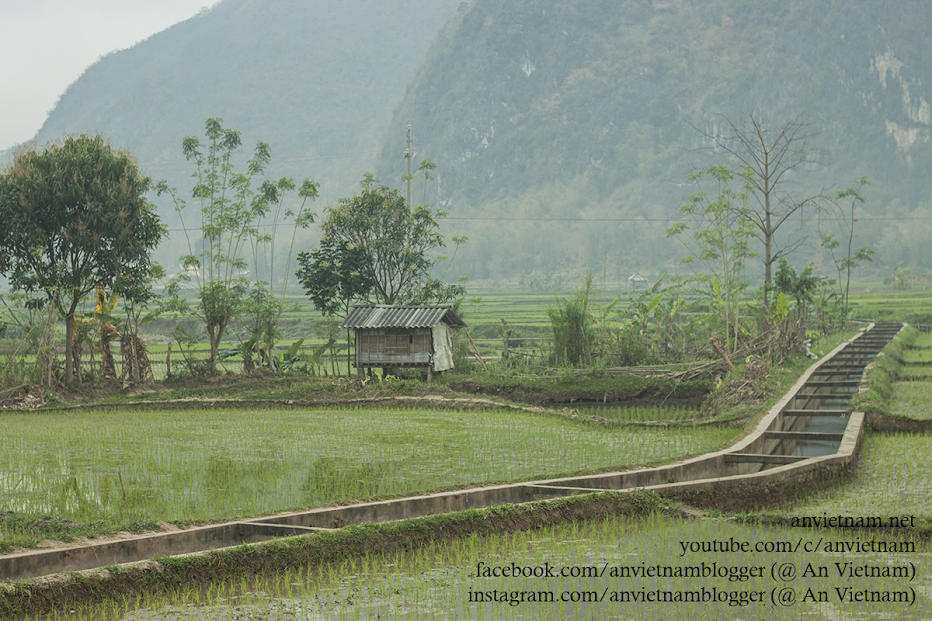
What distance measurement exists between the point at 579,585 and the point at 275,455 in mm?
5670

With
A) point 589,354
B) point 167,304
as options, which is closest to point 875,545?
point 589,354

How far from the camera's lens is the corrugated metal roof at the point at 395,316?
56.5 feet

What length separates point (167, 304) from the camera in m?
18.2

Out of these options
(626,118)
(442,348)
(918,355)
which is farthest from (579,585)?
(626,118)

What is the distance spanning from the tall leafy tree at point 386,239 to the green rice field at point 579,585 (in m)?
15.3

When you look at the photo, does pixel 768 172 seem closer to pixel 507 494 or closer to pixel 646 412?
pixel 646 412

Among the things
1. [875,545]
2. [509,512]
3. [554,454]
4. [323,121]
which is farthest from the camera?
[323,121]

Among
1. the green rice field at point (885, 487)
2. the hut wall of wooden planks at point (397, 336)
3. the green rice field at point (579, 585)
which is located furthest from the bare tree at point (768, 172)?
the green rice field at point (579, 585)

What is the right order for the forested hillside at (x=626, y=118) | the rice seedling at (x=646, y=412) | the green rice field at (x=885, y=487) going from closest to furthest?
1. the green rice field at (x=885, y=487)
2. the rice seedling at (x=646, y=412)
3. the forested hillside at (x=626, y=118)

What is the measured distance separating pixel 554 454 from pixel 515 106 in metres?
133

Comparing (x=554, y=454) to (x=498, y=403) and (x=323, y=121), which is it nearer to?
(x=498, y=403)

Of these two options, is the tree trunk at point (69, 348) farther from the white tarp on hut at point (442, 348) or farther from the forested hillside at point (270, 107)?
the forested hillside at point (270, 107)

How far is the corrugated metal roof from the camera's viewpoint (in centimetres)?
1722

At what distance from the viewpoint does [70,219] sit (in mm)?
15922
